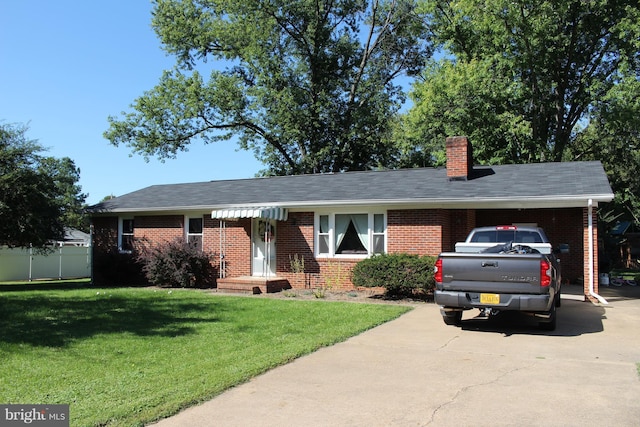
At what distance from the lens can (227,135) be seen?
31703 millimetres

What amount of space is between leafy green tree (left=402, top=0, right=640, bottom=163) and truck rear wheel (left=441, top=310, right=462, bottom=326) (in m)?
16.1

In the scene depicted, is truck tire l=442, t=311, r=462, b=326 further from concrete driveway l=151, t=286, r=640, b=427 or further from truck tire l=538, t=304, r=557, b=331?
truck tire l=538, t=304, r=557, b=331

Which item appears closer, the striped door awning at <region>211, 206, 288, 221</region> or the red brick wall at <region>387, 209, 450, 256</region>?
the red brick wall at <region>387, 209, 450, 256</region>

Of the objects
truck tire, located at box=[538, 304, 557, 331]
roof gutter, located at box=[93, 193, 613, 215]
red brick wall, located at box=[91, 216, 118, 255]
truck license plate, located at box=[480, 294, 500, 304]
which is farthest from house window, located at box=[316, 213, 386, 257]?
red brick wall, located at box=[91, 216, 118, 255]

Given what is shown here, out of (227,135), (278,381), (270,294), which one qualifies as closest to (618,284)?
(270,294)

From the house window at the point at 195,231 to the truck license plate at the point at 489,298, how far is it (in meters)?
11.8

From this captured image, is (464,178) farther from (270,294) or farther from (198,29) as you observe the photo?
(198,29)

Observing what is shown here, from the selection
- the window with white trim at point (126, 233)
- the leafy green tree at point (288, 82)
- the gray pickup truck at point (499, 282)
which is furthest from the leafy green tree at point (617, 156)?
the window with white trim at point (126, 233)

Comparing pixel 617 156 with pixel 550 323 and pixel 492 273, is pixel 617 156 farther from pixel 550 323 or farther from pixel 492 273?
pixel 492 273

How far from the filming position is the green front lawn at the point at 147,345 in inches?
204

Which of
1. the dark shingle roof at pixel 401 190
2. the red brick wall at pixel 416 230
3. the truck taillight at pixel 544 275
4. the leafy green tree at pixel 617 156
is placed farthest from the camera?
the leafy green tree at pixel 617 156

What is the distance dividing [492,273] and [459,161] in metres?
8.11

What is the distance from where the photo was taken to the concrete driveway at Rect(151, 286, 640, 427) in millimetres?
4691

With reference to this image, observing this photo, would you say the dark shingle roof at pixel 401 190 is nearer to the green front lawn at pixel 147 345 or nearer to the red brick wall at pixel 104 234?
the red brick wall at pixel 104 234
